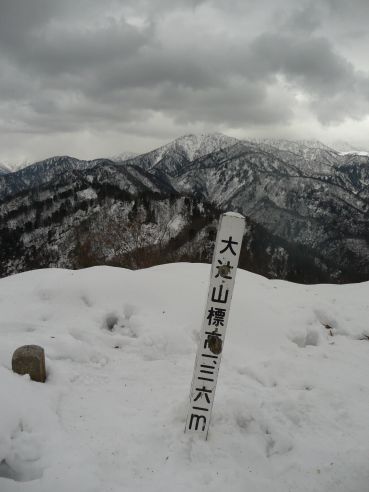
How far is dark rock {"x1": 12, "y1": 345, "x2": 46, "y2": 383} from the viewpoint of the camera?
7.88m

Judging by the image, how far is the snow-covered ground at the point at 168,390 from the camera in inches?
245

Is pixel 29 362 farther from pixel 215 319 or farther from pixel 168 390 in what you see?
pixel 215 319

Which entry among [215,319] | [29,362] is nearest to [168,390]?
[215,319]

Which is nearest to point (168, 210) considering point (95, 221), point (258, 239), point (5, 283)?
point (95, 221)

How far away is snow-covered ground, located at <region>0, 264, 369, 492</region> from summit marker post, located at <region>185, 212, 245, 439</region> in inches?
23.5

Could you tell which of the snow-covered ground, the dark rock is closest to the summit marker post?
the snow-covered ground

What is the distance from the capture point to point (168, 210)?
504 feet

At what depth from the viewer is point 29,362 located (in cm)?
789

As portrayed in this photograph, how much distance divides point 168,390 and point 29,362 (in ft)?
11.0

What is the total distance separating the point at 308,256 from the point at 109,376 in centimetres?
16906

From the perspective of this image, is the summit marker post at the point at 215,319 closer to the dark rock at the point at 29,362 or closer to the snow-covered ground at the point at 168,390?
the snow-covered ground at the point at 168,390

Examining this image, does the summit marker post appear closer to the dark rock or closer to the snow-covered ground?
the snow-covered ground

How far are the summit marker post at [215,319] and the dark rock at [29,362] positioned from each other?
3543 millimetres

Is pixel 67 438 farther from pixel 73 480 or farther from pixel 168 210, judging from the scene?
pixel 168 210
